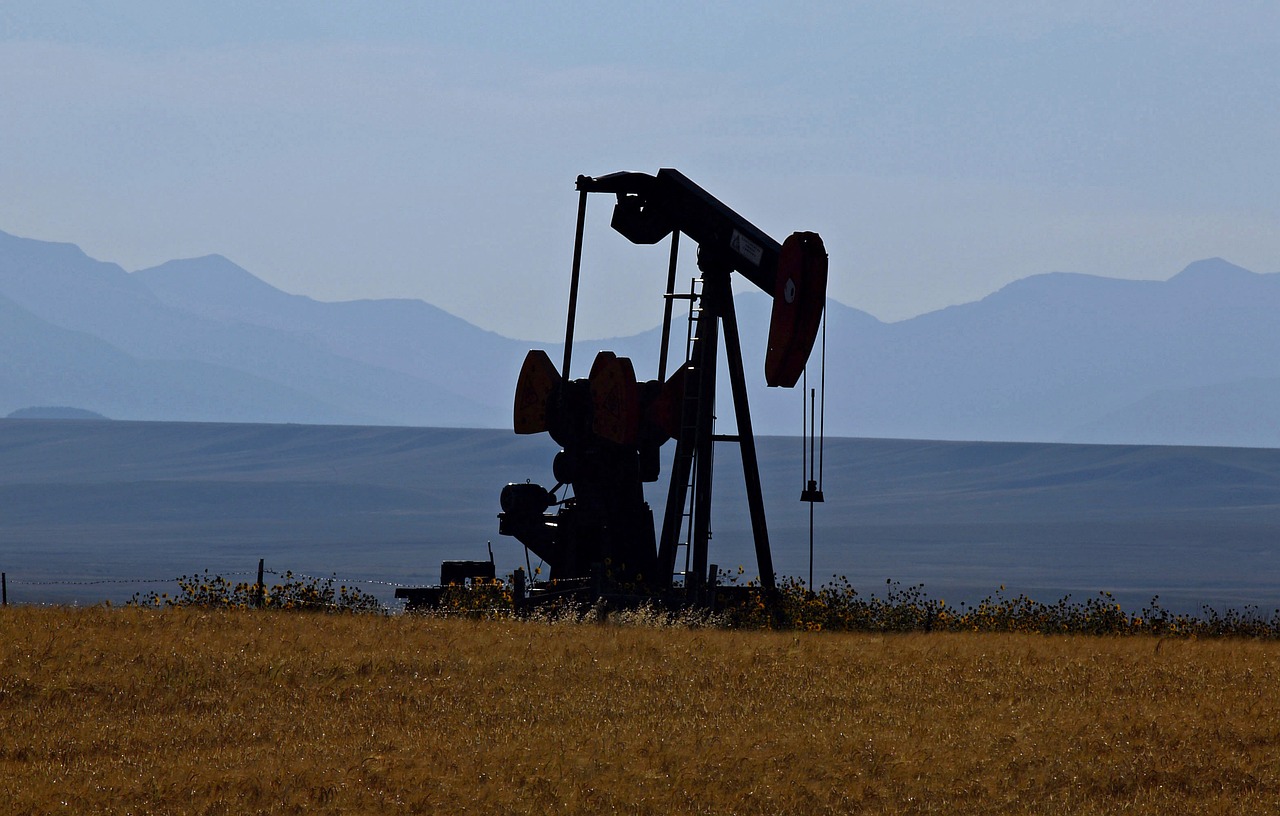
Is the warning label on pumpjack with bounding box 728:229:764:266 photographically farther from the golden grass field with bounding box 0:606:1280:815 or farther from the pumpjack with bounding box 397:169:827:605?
the golden grass field with bounding box 0:606:1280:815

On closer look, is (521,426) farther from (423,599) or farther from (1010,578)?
(1010,578)

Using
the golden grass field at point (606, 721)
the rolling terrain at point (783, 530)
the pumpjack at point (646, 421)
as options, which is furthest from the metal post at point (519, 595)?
the rolling terrain at point (783, 530)

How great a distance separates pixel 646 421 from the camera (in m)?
24.5

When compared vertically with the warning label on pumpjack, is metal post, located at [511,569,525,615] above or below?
below

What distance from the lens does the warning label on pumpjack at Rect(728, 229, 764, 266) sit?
2347cm

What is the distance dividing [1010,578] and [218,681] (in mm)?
60217

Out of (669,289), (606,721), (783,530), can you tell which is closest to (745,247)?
(669,289)

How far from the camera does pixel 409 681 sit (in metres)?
15.5

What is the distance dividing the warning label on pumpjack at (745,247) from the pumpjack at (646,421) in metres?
0.01

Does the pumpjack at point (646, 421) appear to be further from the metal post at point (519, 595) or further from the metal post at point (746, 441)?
the metal post at point (519, 595)

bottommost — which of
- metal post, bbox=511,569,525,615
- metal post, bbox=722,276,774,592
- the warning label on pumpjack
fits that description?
metal post, bbox=511,569,525,615

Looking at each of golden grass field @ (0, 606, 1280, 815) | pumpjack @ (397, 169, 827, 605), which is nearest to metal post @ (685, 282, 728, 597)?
pumpjack @ (397, 169, 827, 605)

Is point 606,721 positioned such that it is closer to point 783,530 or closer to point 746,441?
point 746,441

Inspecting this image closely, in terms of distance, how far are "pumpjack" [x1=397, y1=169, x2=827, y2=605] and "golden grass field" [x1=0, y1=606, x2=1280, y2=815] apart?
4.61 m
